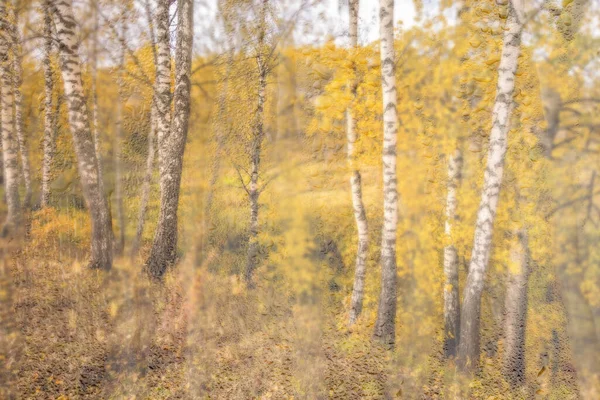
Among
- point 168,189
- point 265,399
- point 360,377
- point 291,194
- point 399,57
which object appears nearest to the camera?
point 265,399

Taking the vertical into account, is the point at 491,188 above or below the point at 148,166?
below

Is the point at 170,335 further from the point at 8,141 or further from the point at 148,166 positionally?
the point at 8,141

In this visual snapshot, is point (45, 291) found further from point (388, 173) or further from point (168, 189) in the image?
point (388, 173)

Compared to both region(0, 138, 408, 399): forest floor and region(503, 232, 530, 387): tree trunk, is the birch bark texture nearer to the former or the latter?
region(0, 138, 408, 399): forest floor

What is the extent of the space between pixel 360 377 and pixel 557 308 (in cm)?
347

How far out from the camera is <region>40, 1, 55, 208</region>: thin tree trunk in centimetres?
617

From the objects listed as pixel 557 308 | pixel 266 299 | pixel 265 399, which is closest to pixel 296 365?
pixel 265 399

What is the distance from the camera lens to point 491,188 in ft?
18.3

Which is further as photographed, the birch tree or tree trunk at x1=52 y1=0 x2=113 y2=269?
the birch tree

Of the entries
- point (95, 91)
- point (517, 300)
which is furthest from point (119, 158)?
point (517, 300)

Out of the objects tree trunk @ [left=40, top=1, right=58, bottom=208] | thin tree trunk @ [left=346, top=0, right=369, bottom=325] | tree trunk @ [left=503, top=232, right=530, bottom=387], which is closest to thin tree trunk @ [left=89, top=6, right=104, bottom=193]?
tree trunk @ [left=40, top=1, right=58, bottom=208]

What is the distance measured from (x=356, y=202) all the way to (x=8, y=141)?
17.2 feet

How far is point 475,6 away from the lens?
6613 mm

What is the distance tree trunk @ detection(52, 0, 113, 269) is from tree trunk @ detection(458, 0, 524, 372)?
17.0ft
